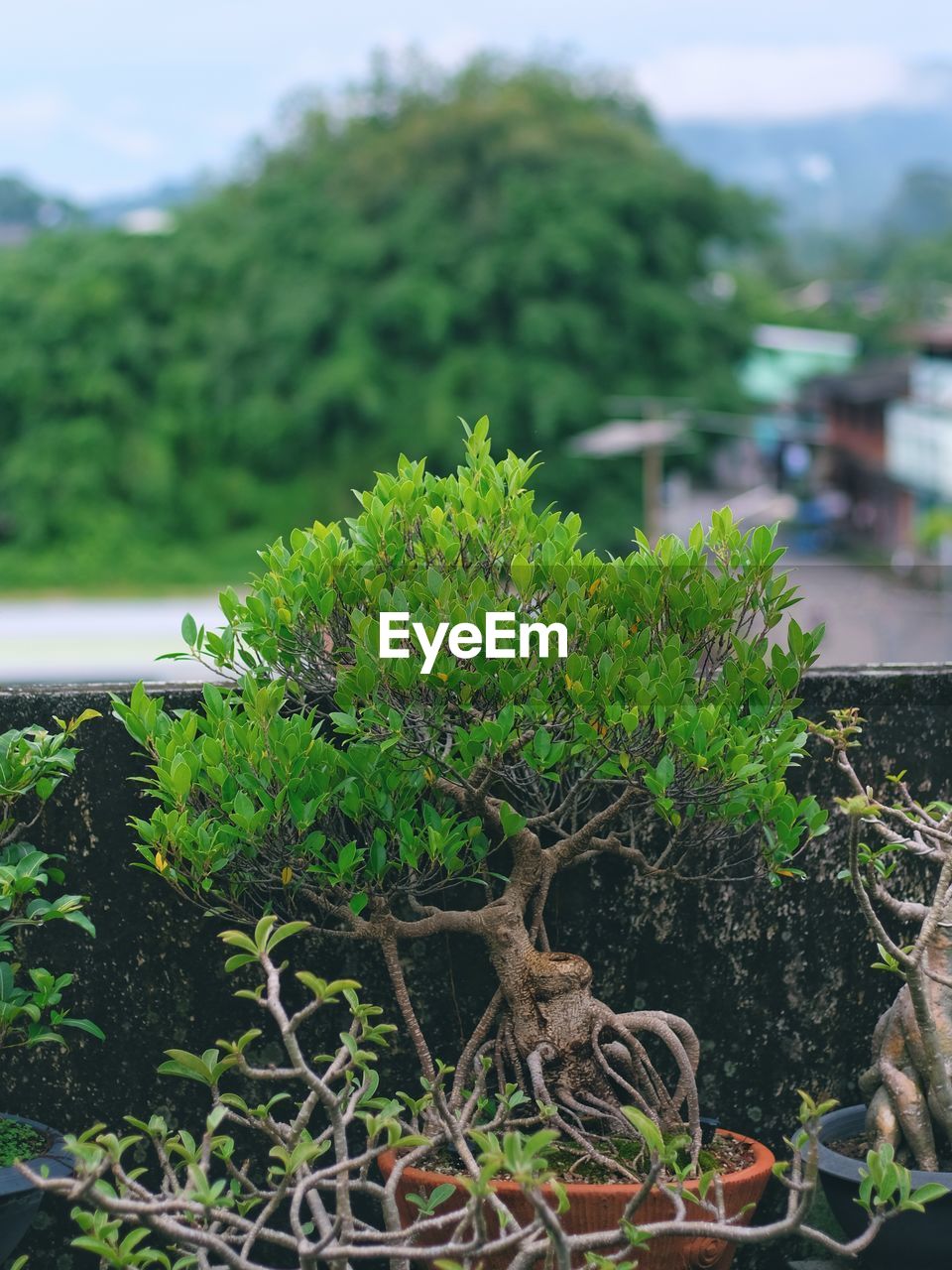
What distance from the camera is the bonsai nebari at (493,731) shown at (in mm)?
2092

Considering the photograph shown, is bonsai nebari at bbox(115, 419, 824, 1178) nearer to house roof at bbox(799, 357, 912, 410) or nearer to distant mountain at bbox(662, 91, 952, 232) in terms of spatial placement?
house roof at bbox(799, 357, 912, 410)

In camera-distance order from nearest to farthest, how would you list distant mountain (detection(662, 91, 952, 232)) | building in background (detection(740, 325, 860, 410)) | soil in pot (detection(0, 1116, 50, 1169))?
soil in pot (detection(0, 1116, 50, 1169)) < building in background (detection(740, 325, 860, 410)) < distant mountain (detection(662, 91, 952, 232))

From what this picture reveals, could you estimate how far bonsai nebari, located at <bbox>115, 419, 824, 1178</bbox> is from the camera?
2.09 meters

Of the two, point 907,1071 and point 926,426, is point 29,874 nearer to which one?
point 907,1071

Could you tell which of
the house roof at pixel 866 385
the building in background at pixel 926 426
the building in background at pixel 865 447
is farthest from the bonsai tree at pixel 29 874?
the house roof at pixel 866 385

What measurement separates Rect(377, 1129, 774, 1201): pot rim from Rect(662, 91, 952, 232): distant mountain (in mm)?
104000

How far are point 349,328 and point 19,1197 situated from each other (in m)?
27.1

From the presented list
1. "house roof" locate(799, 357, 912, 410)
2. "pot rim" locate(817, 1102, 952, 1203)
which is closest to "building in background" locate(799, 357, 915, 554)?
"house roof" locate(799, 357, 912, 410)

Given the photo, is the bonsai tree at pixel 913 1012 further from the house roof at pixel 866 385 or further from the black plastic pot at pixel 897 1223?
the house roof at pixel 866 385

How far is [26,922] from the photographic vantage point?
228 cm

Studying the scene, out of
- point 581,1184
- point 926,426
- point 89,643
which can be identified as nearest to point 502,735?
point 581,1184

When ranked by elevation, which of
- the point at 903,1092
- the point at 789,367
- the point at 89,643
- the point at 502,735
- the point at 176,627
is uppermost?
the point at 789,367

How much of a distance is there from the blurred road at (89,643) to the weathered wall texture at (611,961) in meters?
14.2

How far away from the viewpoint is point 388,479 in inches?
86.8
